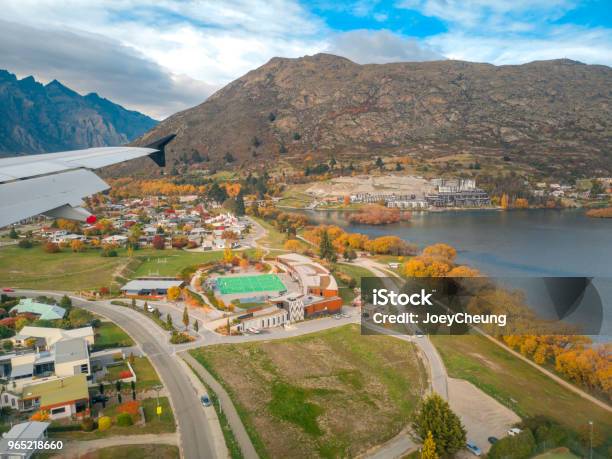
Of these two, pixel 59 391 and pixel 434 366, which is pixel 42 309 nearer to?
pixel 59 391

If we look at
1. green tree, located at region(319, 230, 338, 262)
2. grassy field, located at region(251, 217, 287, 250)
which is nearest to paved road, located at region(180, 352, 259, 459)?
green tree, located at region(319, 230, 338, 262)

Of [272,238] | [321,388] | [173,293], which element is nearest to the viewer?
[321,388]

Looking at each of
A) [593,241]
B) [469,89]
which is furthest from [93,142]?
[593,241]

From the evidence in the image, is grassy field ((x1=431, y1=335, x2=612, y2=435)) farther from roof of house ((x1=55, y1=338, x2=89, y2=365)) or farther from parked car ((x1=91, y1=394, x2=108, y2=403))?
roof of house ((x1=55, y1=338, x2=89, y2=365))

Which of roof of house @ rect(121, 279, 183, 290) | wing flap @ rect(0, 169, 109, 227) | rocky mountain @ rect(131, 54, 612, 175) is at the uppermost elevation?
rocky mountain @ rect(131, 54, 612, 175)

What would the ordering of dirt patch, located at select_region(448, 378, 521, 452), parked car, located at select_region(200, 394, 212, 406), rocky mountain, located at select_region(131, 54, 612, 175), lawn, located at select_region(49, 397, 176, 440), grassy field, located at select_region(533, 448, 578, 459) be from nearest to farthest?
grassy field, located at select_region(533, 448, 578, 459)
lawn, located at select_region(49, 397, 176, 440)
dirt patch, located at select_region(448, 378, 521, 452)
parked car, located at select_region(200, 394, 212, 406)
rocky mountain, located at select_region(131, 54, 612, 175)

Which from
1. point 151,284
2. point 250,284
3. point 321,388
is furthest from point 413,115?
point 321,388

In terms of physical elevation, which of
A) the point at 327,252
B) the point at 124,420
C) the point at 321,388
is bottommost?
the point at 321,388
